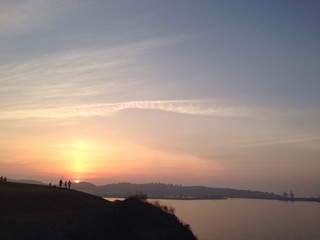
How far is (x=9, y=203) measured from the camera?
112 ft

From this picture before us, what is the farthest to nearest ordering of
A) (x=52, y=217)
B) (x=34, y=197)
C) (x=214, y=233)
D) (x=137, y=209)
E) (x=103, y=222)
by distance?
1. (x=214, y=233)
2. (x=137, y=209)
3. (x=34, y=197)
4. (x=103, y=222)
5. (x=52, y=217)

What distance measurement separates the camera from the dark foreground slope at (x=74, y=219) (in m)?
25.8

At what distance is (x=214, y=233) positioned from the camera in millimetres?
71938

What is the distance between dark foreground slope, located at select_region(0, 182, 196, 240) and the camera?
2578 centimetres

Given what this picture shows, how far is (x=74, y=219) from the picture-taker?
31.5 m

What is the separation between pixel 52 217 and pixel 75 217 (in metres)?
2.38

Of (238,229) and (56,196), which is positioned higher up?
(56,196)

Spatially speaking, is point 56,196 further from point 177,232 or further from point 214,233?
point 214,233

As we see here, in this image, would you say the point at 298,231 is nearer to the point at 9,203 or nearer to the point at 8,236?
the point at 9,203

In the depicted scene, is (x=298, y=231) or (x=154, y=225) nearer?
(x=154, y=225)

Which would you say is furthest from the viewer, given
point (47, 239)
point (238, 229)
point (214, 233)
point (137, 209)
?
point (238, 229)

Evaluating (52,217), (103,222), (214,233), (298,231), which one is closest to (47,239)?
(52,217)

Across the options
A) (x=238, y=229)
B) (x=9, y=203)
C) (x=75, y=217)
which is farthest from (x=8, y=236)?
(x=238, y=229)

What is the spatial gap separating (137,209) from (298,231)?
5131 centimetres
